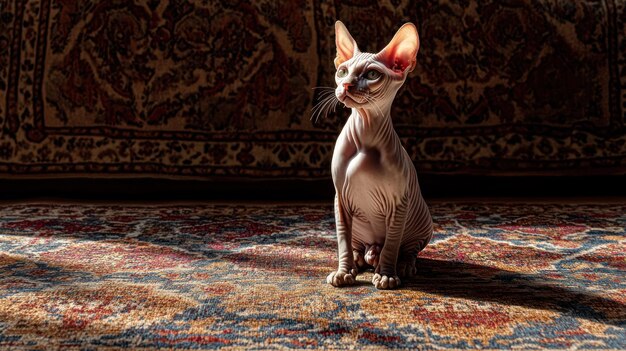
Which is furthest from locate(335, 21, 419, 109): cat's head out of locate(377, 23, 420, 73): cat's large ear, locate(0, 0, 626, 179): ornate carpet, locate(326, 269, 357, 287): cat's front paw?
locate(0, 0, 626, 179): ornate carpet

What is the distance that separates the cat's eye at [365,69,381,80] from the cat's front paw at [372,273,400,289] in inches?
12.8

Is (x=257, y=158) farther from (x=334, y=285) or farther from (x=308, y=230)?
(x=334, y=285)

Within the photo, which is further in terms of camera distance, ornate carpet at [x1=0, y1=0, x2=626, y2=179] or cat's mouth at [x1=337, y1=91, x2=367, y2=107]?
ornate carpet at [x1=0, y1=0, x2=626, y2=179]

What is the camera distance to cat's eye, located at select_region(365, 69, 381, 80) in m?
1.12

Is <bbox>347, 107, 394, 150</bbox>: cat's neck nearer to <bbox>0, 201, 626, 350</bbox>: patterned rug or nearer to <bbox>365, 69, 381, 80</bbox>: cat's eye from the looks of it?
<bbox>365, 69, 381, 80</bbox>: cat's eye

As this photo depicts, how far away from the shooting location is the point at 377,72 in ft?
3.66

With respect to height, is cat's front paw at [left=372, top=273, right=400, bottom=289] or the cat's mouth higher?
the cat's mouth

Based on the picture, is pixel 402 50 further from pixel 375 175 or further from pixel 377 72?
pixel 375 175

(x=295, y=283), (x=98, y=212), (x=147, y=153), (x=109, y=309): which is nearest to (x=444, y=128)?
(x=147, y=153)

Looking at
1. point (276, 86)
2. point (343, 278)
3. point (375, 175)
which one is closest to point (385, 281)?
point (343, 278)

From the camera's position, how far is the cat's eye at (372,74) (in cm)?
112

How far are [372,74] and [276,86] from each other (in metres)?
1.36

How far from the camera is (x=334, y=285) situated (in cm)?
118

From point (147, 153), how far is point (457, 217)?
108 centimetres
